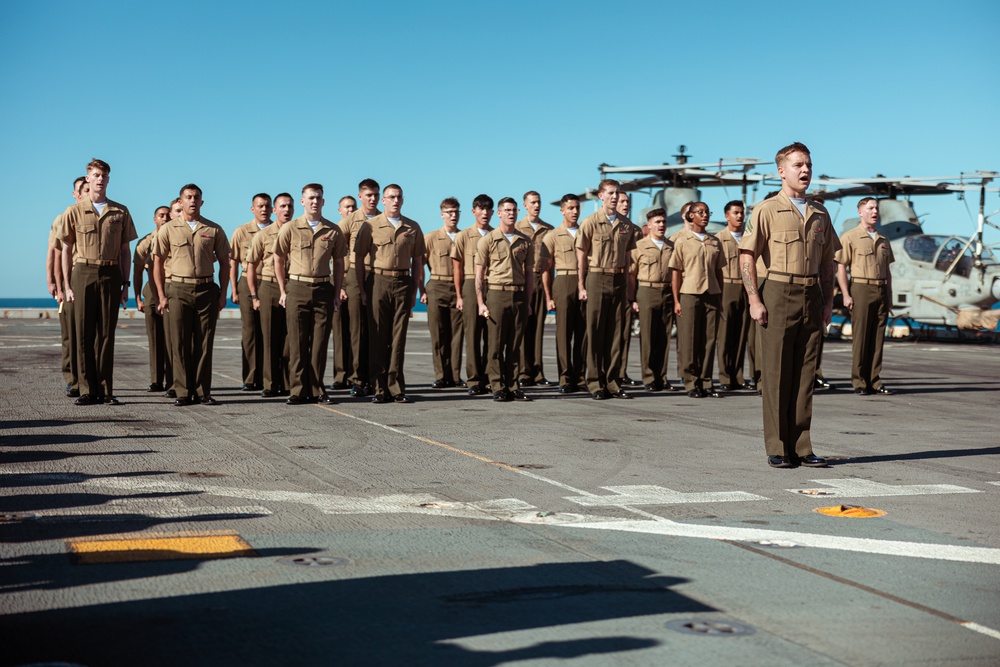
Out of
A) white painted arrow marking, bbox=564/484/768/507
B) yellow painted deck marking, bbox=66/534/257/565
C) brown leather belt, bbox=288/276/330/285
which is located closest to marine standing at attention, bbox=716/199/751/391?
brown leather belt, bbox=288/276/330/285

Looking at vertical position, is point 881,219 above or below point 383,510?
above

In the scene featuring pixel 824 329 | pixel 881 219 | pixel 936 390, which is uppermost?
pixel 881 219

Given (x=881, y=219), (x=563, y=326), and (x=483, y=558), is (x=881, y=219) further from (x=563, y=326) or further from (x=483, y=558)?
(x=483, y=558)

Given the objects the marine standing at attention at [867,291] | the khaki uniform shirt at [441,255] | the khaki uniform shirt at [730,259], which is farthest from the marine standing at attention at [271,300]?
the marine standing at attention at [867,291]

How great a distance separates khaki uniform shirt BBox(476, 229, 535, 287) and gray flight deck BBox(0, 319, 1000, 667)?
285 cm

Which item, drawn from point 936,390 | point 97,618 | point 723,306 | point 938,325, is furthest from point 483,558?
point 938,325

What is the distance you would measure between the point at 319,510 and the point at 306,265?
6.36 meters

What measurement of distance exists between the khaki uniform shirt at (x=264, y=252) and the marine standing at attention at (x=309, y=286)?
1.11m

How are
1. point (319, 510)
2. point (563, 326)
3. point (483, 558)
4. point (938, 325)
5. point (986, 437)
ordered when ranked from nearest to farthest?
1. point (483, 558)
2. point (319, 510)
3. point (986, 437)
4. point (563, 326)
5. point (938, 325)

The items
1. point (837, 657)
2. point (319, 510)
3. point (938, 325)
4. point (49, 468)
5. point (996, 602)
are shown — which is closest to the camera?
point (837, 657)

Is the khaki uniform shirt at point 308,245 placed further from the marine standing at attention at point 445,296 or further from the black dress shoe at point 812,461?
the black dress shoe at point 812,461

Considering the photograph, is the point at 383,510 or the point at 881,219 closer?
the point at 383,510

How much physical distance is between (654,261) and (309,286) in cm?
469

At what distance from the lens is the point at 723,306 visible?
14.6m
